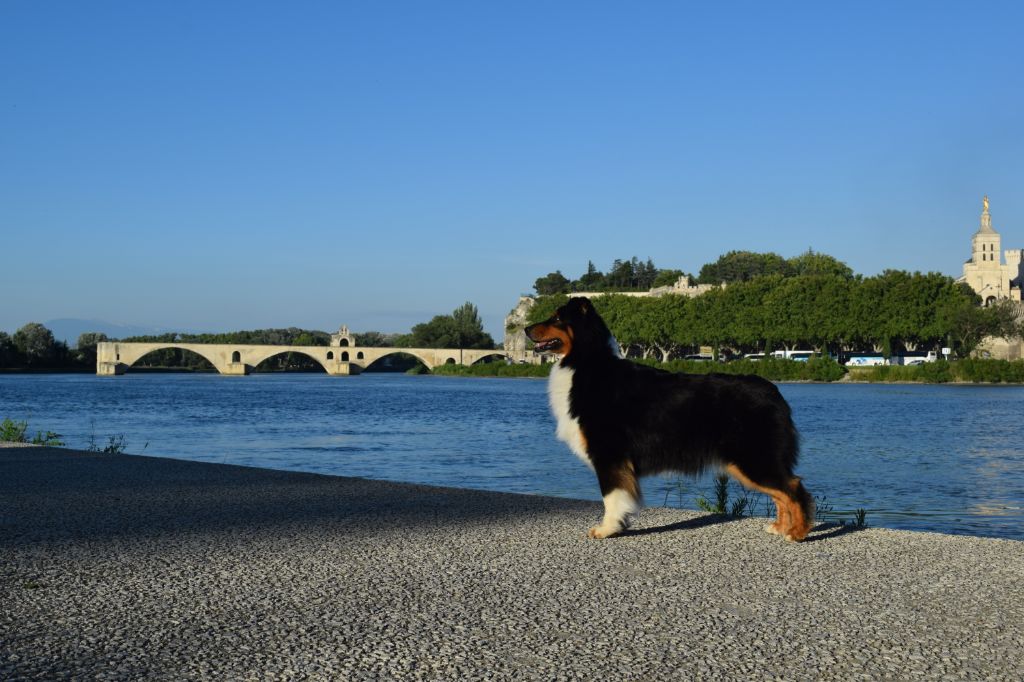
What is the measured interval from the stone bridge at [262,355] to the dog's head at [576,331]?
126 m

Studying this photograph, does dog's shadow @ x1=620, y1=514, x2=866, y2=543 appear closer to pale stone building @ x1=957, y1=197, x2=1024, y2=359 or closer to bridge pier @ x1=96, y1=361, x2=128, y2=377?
bridge pier @ x1=96, y1=361, x2=128, y2=377

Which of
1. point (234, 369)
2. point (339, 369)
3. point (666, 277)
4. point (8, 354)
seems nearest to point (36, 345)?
point (8, 354)

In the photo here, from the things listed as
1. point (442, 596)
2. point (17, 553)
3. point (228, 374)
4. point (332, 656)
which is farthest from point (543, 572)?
point (228, 374)

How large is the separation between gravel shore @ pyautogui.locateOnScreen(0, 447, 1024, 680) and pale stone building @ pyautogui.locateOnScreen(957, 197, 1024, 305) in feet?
545

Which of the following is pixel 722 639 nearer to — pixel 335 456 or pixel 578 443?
pixel 578 443

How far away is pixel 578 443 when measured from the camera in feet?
24.0

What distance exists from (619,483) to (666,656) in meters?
2.85

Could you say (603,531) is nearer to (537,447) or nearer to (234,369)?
(537,447)

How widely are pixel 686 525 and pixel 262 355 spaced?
131m

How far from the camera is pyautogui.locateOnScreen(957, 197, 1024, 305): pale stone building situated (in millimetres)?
162625

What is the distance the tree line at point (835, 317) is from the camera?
8575 centimetres

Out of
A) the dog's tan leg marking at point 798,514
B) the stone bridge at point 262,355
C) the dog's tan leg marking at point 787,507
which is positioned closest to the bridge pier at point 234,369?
the stone bridge at point 262,355

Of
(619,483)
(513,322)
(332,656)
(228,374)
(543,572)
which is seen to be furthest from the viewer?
(513,322)

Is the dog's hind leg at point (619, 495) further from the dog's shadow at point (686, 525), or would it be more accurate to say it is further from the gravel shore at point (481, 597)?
the dog's shadow at point (686, 525)
